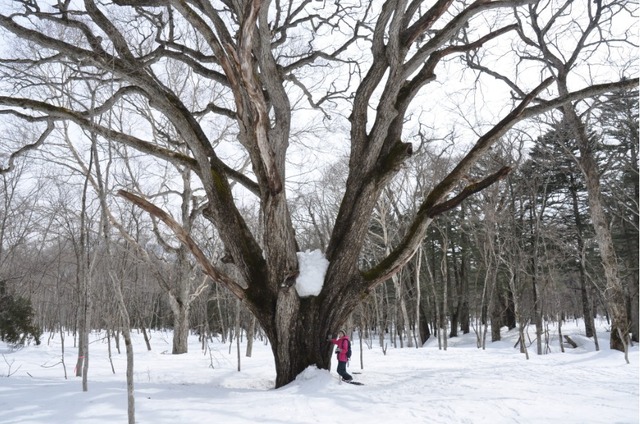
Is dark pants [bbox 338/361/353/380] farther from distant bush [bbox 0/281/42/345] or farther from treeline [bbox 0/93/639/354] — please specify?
distant bush [bbox 0/281/42/345]

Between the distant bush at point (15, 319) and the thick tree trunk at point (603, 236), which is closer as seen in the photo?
the thick tree trunk at point (603, 236)

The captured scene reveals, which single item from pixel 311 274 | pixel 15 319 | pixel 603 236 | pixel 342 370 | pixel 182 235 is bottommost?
pixel 342 370

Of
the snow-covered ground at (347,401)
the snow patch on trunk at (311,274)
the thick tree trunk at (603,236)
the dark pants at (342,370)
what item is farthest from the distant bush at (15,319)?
the thick tree trunk at (603,236)

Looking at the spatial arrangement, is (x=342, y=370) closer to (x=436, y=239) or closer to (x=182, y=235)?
(x=182, y=235)

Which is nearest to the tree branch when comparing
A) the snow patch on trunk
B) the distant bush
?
the snow patch on trunk

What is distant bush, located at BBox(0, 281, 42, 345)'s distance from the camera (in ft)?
57.4

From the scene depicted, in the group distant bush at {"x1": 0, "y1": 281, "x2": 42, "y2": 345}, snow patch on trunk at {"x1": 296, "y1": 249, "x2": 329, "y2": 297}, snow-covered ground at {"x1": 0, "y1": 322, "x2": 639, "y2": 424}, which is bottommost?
snow-covered ground at {"x1": 0, "y1": 322, "x2": 639, "y2": 424}

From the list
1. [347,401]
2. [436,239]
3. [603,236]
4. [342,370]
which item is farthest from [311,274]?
[436,239]

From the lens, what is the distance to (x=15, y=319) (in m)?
18.2

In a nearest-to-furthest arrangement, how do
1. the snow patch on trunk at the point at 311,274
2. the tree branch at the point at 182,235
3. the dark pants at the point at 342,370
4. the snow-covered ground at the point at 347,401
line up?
the snow-covered ground at the point at 347,401 → the tree branch at the point at 182,235 → the snow patch on trunk at the point at 311,274 → the dark pants at the point at 342,370

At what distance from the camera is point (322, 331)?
6.66 m

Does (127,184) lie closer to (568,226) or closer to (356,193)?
(356,193)

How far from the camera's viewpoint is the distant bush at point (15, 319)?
57.4 feet

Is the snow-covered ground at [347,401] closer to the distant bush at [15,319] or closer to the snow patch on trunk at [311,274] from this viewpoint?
the snow patch on trunk at [311,274]
